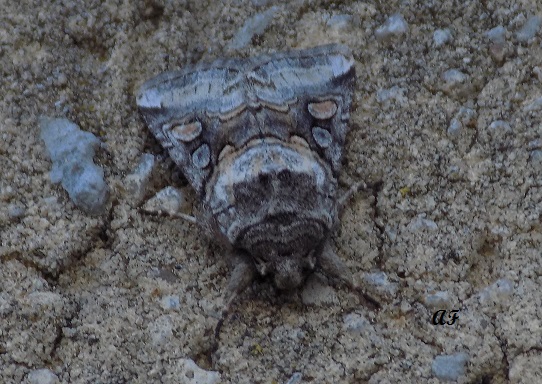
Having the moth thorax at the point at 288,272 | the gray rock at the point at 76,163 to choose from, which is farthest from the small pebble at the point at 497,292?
the gray rock at the point at 76,163

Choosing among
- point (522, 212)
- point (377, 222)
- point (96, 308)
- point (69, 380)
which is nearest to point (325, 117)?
point (377, 222)

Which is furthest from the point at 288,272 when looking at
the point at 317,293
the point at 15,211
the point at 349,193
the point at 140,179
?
the point at 15,211

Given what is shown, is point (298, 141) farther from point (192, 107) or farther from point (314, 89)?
point (192, 107)

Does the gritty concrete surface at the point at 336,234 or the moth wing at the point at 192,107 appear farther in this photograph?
the moth wing at the point at 192,107

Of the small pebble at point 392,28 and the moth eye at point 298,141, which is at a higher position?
the small pebble at point 392,28

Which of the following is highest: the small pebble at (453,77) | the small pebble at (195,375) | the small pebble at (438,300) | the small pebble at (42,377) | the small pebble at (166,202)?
the small pebble at (453,77)

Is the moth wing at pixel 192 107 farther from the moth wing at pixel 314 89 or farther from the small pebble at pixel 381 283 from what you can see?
the small pebble at pixel 381 283
